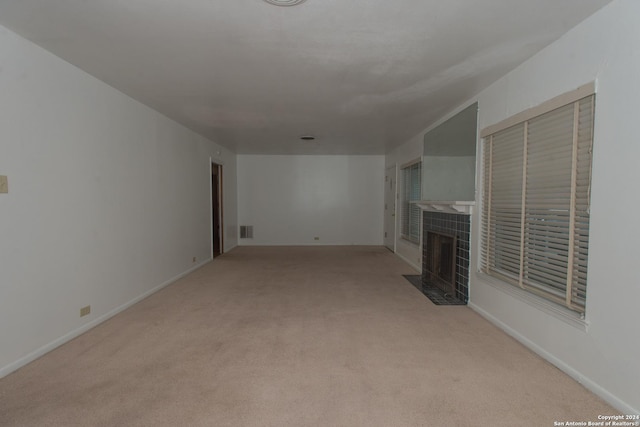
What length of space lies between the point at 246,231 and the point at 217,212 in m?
1.60

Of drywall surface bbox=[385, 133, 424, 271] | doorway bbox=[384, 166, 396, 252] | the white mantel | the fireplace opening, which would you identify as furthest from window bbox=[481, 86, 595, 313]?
doorway bbox=[384, 166, 396, 252]

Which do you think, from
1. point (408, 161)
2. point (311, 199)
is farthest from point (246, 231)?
point (408, 161)

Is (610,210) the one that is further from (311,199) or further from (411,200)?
(311,199)

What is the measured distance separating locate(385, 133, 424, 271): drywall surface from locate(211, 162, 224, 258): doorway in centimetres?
397

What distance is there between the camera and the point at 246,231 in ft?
28.9

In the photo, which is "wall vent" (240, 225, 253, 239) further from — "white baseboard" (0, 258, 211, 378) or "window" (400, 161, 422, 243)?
"white baseboard" (0, 258, 211, 378)

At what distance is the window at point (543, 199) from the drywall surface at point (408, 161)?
2.34m

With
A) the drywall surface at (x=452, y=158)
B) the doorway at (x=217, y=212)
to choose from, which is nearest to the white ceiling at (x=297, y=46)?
the drywall surface at (x=452, y=158)

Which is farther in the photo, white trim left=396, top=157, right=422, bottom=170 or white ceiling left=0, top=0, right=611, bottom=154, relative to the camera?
white trim left=396, top=157, right=422, bottom=170

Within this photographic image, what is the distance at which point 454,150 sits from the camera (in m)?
4.43

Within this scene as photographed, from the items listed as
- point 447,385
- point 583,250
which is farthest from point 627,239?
point 447,385

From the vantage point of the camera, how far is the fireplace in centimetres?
396

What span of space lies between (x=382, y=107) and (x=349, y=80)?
3.56 ft

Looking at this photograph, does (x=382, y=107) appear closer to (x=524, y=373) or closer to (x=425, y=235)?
(x=425, y=235)
